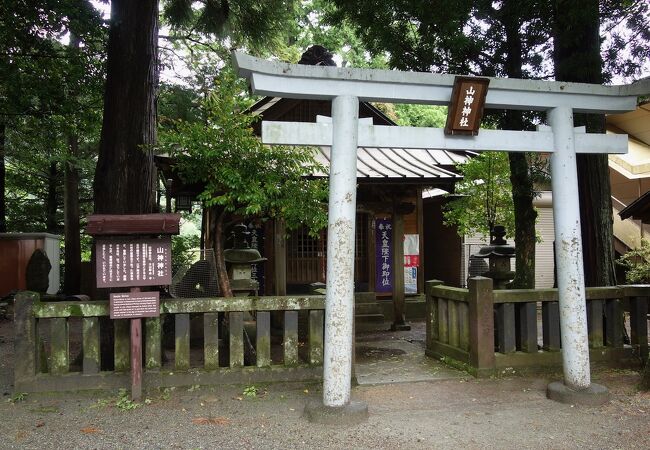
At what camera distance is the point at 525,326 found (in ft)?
21.6

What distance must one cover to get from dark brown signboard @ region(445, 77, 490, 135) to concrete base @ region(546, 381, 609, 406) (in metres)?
2.93

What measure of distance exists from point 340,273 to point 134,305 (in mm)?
2203

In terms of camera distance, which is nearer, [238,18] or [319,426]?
[319,426]

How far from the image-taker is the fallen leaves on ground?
16.1 feet

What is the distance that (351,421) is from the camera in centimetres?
484

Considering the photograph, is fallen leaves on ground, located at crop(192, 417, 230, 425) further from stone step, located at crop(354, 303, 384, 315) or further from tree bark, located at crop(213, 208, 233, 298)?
stone step, located at crop(354, 303, 384, 315)

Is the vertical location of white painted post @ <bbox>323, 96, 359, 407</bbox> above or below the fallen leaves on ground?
above

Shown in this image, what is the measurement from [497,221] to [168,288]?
317 inches

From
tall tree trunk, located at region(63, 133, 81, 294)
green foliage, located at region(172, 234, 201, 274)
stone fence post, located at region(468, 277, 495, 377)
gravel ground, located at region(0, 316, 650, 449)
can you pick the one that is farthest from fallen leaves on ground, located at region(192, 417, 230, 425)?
tall tree trunk, located at region(63, 133, 81, 294)

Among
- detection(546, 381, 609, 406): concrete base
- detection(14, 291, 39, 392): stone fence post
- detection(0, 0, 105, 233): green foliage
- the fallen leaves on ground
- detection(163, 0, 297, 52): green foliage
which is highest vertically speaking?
detection(163, 0, 297, 52): green foliage

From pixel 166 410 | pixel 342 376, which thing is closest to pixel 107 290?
pixel 166 410

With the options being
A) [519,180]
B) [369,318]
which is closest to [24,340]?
[519,180]

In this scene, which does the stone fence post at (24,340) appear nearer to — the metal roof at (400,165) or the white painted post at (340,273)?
the white painted post at (340,273)

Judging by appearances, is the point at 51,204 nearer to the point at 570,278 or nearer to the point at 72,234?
the point at 72,234
